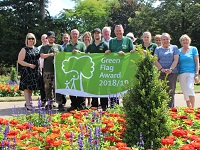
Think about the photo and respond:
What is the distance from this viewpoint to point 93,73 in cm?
882

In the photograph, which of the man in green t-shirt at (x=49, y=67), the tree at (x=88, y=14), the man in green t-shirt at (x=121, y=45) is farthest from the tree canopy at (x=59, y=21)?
the man in green t-shirt at (x=121, y=45)

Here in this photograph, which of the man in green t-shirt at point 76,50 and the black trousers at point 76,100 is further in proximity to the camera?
the black trousers at point 76,100

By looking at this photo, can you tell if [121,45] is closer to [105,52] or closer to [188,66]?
[105,52]

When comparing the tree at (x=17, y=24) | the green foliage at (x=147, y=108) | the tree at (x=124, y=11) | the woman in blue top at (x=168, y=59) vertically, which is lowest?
the green foliage at (x=147, y=108)

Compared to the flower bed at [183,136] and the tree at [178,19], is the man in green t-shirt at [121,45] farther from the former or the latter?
the tree at [178,19]

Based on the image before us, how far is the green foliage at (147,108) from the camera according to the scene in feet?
14.0

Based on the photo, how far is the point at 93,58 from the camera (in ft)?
28.7

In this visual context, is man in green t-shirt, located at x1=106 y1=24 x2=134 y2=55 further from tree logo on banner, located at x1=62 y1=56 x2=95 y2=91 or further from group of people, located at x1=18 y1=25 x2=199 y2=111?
tree logo on banner, located at x1=62 y1=56 x2=95 y2=91

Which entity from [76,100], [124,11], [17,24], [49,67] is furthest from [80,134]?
[124,11]

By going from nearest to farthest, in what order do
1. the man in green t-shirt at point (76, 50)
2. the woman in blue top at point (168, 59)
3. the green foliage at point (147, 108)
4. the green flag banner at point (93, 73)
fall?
1. the green foliage at point (147, 108)
2. the woman in blue top at point (168, 59)
3. the green flag banner at point (93, 73)
4. the man in green t-shirt at point (76, 50)

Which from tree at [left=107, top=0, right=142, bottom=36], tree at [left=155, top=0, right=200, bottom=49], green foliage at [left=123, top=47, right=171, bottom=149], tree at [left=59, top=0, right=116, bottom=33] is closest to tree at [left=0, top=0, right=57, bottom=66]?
tree at [left=59, top=0, right=116, bottom=33]

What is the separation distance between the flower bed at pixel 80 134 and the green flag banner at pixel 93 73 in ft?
7.92

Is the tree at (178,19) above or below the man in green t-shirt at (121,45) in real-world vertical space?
above

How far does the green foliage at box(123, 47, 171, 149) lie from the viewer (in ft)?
14.0
